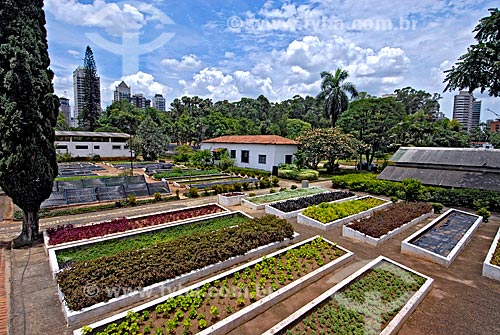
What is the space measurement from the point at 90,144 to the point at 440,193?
4209 cm

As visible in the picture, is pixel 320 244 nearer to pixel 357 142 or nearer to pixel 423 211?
pixel 423 211

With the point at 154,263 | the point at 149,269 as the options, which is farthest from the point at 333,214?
the point at 149,269

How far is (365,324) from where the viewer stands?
4938 millimetres

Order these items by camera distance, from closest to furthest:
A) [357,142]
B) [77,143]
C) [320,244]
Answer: [320,244]
[357,142]
[77,143]

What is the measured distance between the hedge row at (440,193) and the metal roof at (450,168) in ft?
3.01

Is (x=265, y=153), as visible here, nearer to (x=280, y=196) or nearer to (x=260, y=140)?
(x=260, y=140)

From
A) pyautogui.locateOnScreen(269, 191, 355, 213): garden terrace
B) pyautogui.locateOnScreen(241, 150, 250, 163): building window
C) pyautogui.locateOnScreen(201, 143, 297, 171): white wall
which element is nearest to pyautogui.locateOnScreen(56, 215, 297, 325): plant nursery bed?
pyautogui.locateOnScreen(269, 191, 355, 213): garden terrace

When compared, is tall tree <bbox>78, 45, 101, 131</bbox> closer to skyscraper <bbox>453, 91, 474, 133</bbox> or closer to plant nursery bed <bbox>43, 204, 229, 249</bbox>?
plant nursery bed <bbox>43, 204, 229, 249</bbox>

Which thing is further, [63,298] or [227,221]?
[227,221]

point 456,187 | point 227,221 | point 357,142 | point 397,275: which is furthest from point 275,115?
point 397,275

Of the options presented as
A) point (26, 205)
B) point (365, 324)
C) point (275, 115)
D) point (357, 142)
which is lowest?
point (365, 324)

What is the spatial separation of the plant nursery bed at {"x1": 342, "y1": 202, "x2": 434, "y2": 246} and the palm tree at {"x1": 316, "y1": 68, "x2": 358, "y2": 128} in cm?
2140

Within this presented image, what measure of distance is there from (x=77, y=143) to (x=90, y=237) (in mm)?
35277

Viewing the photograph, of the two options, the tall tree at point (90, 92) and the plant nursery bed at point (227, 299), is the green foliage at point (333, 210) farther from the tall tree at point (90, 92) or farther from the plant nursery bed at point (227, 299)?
the tall tree at point (90, 92)
